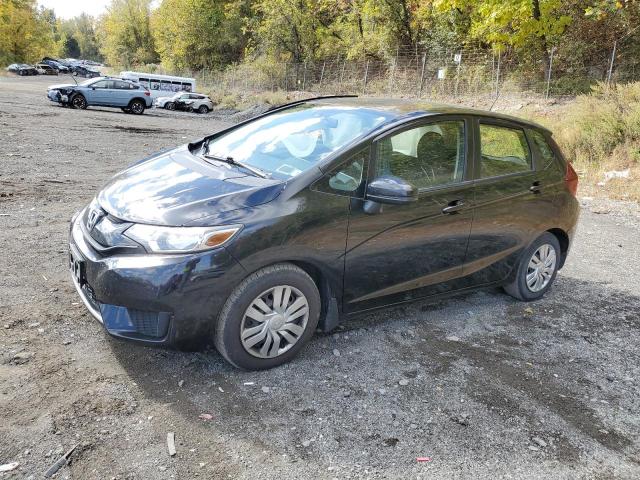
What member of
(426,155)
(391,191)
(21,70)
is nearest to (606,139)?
(426,155)

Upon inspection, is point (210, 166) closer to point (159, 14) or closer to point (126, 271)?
point (126, 271)

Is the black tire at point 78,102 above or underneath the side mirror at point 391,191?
underneath

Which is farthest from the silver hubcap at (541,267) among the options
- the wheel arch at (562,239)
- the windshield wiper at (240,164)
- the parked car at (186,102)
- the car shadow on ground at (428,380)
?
the parked car at (186,102)

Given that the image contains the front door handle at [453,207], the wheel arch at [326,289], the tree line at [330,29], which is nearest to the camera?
the wheel arch at [326,289]

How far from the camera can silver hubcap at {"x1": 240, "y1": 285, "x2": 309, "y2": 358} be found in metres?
3.27

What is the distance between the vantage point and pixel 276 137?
164 inches

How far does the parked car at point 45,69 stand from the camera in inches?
2510

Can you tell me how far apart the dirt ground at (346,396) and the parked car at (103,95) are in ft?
71.0

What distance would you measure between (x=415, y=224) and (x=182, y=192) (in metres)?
1.62

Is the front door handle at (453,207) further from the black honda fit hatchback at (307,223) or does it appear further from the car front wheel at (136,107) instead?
the car front wheel at (136,107)

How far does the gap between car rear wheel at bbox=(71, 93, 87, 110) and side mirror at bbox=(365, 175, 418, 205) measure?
24287mm

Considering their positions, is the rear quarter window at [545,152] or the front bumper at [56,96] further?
the front bumper at [56,96]

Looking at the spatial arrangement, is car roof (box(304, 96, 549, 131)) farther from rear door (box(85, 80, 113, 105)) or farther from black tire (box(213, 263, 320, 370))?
rear door (box(85, 80, 113, 105))

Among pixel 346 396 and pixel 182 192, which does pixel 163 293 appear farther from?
pixel 346 396
